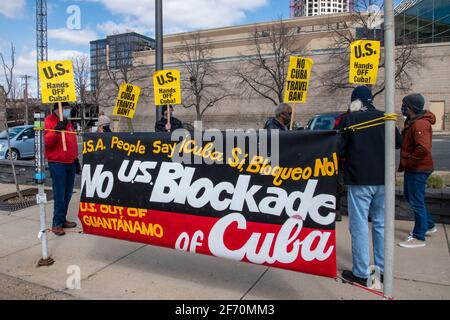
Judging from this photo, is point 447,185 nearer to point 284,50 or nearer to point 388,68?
point 388,68

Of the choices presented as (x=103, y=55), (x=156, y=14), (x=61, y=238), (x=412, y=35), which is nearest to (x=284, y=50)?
(x=412, y=35)

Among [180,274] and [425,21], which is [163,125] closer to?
[180,274]

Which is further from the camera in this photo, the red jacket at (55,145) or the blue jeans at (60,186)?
the blue jeans at (60,186)

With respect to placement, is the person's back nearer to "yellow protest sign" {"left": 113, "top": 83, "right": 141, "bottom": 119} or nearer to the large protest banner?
the large protest banner

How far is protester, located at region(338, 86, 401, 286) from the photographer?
3.68 meters

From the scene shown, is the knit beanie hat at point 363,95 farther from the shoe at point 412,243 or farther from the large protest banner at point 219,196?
the shoe at point 412,243

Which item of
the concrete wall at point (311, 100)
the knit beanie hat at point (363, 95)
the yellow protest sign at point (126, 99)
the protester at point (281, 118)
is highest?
the concrete wall at point (311, 100)

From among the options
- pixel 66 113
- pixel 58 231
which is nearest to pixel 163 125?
pixel 66 113

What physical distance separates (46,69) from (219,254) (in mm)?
3138

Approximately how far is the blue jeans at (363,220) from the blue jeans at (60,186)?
423 centimetres

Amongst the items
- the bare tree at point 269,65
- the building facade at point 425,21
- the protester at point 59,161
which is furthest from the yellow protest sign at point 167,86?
the building facade at point 425,21

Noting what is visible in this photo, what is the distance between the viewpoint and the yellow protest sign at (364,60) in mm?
4457

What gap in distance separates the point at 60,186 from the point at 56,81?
1.78 metres

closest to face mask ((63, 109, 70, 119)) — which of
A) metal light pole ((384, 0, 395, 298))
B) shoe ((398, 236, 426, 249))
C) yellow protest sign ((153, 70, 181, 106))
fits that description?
yellow protest sign ((153, 70, 181, 106))
